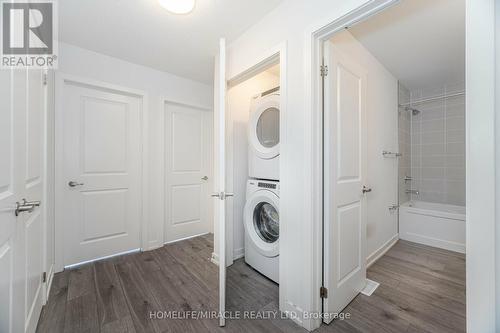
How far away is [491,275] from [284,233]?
0.96 metres

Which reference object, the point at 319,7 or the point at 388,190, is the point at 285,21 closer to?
the point at 319,7

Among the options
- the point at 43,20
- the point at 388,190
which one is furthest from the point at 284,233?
the point at 43,20

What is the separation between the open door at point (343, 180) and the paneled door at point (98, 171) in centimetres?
222

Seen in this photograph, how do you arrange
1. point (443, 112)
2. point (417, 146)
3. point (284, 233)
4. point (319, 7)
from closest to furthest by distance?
point (319, 7) → point (284, 233) → point (443, 112) → point (417, 146)

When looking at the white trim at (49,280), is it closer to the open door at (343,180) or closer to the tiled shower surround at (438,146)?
the open door at (343,180)

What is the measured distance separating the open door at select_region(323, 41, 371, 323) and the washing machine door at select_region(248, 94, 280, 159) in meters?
0.55

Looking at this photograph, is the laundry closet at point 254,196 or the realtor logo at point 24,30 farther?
the laundry closet at point 254,196

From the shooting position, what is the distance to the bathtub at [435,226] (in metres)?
2.38

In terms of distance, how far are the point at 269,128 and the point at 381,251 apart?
2024 mm

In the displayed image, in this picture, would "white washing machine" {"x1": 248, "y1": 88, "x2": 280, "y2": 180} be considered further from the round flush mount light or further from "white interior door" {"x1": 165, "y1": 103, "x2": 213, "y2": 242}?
"white interior door" {"x1": 165, "y1": 103, "x2": 213, "y2": 242}

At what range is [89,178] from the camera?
2.15m

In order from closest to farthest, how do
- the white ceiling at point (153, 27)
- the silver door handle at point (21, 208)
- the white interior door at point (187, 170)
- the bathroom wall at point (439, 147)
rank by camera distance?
the silver door handle at point (21, 208) < the white ceiling at point (153, 27) < the white interior door at point (187, 170) < the bathroom wall at point (439, 147)

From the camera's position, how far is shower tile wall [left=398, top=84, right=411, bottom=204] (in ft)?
9.62

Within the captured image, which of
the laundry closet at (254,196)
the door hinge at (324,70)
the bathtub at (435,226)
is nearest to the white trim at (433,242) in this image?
the bathtub at (435,226)
